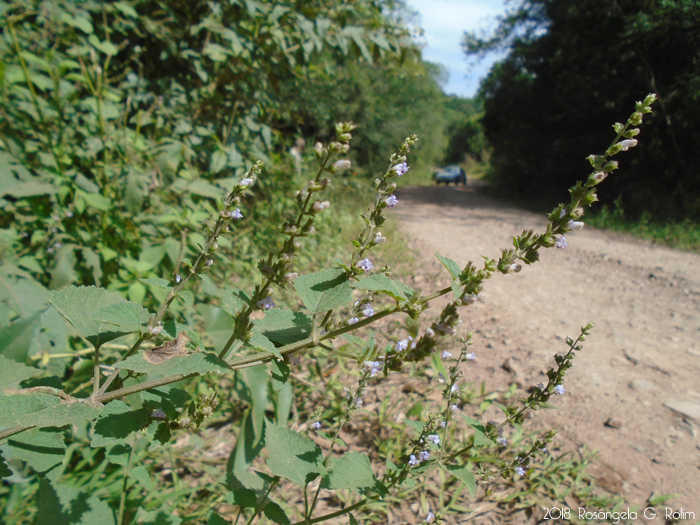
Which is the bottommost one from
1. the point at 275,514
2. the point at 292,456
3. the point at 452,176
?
the point at 275,514

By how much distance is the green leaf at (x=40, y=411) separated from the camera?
2.33 feet

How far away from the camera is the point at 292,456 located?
Answer: 3.87 ft

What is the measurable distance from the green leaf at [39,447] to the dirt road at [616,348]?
2.38 metres

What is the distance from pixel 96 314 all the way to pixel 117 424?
25 centimetres

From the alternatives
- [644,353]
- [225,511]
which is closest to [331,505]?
[225,511]

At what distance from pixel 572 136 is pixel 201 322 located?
14714 millimetres

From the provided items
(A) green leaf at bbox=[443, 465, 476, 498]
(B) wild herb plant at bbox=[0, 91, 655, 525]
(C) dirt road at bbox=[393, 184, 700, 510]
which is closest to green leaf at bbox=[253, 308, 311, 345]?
(B) wild herb plant at bbox=[0, 91, 655, 525]

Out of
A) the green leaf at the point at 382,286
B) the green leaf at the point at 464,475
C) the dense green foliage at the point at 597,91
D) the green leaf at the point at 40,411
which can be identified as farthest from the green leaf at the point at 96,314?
the dense green foliage at the point at 597,91

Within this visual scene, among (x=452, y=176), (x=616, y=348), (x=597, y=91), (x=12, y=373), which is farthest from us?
(x=452, y=176)

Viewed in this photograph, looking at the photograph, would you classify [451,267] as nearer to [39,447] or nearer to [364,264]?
[364,264]

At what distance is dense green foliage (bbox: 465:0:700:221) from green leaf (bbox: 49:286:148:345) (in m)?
12.3

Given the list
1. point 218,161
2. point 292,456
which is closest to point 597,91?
point 218,161

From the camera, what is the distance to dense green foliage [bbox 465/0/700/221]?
33.3 ft

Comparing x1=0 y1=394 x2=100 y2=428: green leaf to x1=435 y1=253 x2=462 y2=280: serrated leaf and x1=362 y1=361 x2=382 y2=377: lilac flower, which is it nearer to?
x1=362 y1=361 x2=382 y2=377: lilac flower
